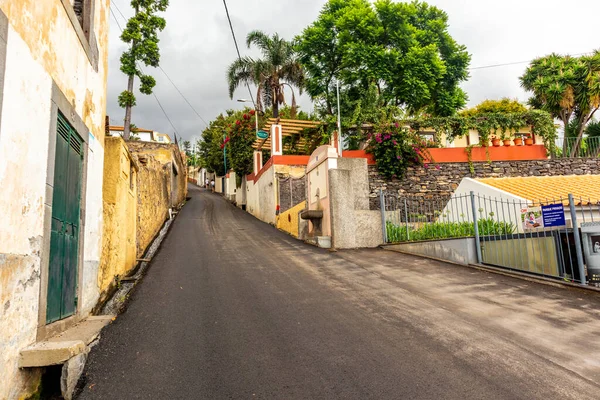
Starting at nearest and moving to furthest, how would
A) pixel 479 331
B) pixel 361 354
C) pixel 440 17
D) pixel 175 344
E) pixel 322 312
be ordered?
pixel 361 354 → pixel 175 344 → pixel 479 331 → pixel 322 312 → pixel 440 17

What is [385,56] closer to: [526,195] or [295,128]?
[295,128]

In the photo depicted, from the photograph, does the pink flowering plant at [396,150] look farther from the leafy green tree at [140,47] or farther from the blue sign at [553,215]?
the leafy green tree at [140,47]

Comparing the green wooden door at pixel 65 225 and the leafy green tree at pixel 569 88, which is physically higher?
the leafy green tree at pixel 569 88

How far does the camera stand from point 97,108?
5.71 metres

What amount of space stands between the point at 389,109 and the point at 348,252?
35.0 feet

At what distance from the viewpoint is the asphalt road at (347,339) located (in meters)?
3.37

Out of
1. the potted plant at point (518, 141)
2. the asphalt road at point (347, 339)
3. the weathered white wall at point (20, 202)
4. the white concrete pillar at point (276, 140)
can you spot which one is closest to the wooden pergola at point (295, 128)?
the white concrete pillar at point (276, 140)

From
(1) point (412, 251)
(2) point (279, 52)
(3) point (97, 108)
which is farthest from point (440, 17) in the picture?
(3) point (97, 108)

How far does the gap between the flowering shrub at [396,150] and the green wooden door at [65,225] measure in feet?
46.4

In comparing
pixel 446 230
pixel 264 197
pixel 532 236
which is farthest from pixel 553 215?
pixel 264 197

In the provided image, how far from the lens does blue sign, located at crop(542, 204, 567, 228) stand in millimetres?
6766

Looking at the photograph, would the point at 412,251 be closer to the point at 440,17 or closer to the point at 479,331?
the point at 479,331

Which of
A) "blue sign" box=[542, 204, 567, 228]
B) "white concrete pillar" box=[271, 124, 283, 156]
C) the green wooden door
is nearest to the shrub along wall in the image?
"white concrete pillar" box=[271, 124, 283, 156]

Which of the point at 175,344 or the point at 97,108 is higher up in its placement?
the point at 97,108
